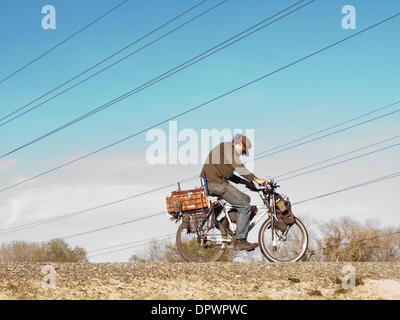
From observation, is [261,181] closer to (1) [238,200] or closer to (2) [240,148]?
(1) [238,200]

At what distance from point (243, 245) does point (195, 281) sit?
268cm

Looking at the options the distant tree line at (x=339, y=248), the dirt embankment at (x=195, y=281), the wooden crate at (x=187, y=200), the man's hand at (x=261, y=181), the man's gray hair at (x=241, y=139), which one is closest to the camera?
the dirt embankment at (x=195, y=281)

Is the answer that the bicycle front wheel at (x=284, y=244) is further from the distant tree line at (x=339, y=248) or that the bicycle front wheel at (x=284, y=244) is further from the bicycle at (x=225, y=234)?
the distant tree line at (x=339, y=248)

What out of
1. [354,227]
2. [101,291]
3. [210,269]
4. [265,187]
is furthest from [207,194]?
[354,227]

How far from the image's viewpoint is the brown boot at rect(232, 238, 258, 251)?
443 inches

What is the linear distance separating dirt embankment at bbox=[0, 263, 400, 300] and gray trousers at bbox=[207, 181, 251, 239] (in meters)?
1.22

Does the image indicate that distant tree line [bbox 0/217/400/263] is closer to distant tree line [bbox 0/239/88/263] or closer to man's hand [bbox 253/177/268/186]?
distant tree line [bbox 0/239/88/263]

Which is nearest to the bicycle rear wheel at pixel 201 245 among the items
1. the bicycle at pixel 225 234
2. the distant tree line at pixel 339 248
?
the bicycle at pixel 225 234

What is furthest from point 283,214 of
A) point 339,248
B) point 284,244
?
point 339,248

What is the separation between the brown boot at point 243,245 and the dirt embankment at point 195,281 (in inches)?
38.4

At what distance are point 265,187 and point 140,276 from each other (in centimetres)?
386

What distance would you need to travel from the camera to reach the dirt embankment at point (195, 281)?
8180 millimetres

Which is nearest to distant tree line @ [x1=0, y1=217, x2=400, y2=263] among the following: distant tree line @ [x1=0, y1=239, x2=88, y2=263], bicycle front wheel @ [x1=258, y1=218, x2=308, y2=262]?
distant tree line @ [x1=0, y1=239, x2=88, y2=263]

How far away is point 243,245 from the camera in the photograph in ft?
37.2
